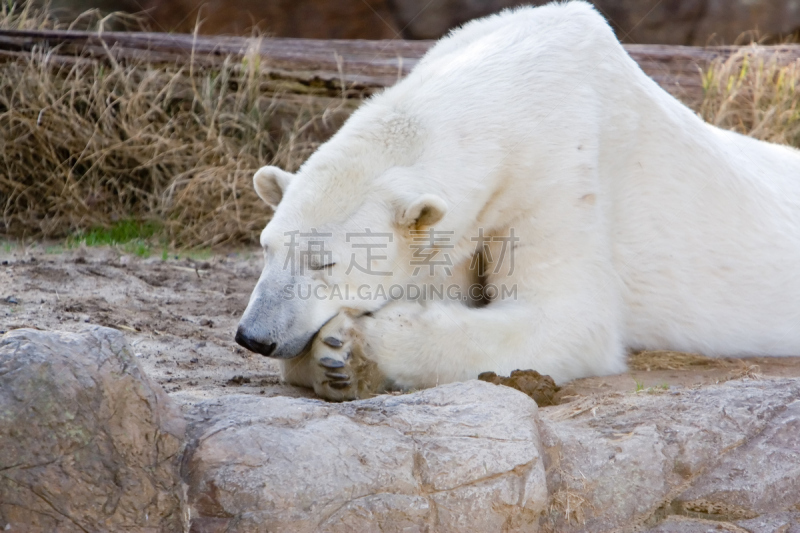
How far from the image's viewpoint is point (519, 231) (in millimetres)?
3324

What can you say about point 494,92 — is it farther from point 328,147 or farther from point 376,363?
point 376,363

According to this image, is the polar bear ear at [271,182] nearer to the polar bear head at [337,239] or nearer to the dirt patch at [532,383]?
the polar bear head at [337,239]

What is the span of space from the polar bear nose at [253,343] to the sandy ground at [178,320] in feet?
0.59

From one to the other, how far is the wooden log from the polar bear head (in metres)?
3.49

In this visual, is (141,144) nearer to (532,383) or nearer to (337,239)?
(337,239)

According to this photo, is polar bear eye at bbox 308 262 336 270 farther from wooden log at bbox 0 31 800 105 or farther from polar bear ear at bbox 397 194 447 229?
wooden log at bbox 0 31 800 105

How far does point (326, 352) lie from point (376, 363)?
189 mm

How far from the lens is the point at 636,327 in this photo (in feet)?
12.2

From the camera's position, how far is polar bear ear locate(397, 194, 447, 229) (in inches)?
115

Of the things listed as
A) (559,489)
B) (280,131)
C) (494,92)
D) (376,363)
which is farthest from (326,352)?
(280,131)

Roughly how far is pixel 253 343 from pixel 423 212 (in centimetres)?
74

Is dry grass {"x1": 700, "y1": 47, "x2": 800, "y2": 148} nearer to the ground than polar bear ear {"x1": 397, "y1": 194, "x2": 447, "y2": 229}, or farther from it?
farther from it

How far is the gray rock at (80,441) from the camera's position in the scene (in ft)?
6.23

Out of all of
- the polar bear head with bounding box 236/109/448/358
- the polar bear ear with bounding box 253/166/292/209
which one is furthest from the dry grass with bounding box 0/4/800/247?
the polar bear head with bounding box 236/109/448/358
